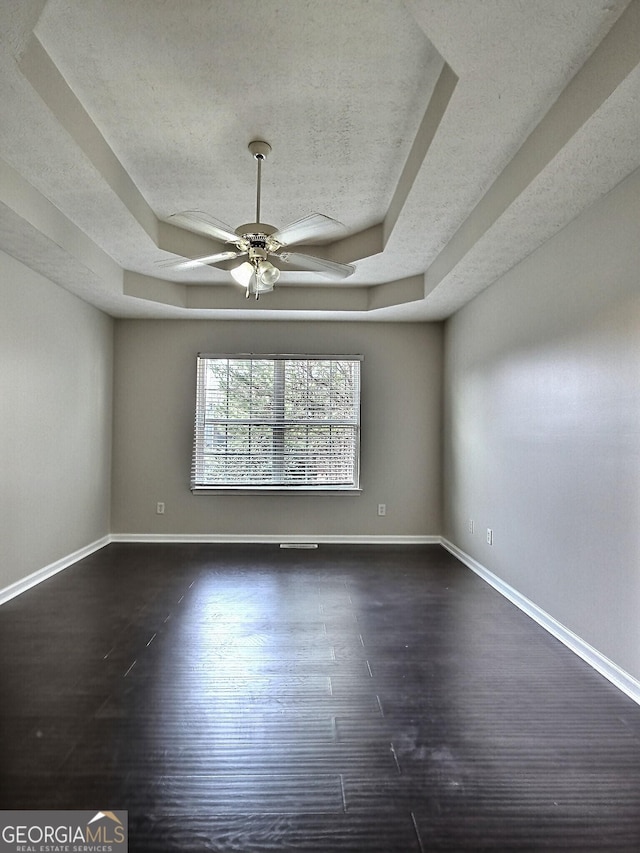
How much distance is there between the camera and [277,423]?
5680 millimetres

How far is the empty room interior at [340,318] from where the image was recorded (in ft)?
5.80

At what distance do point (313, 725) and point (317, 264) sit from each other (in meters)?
2.46

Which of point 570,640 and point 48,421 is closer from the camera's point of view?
point 570,640

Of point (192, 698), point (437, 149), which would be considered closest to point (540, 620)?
point (192, 698)

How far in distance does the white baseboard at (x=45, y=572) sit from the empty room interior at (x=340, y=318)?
0.08 ft

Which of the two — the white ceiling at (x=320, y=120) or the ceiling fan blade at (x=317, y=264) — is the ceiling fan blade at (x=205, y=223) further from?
the white ceiling at (x=320, y=120)

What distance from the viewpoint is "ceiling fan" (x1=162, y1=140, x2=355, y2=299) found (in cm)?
274

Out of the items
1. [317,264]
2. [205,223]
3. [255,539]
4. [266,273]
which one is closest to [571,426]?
[317,264]

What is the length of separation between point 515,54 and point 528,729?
2.60 meters

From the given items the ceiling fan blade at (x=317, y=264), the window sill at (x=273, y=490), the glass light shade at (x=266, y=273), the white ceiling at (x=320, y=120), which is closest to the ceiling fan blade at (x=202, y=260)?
the glass light shade at (x=266, y=273)

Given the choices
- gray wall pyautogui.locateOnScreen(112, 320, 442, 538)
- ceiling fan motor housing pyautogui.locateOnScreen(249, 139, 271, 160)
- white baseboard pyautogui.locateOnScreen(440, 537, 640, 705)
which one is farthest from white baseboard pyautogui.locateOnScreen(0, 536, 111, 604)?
white baseboard pyautogui.locateOnScreen(440, 537, 640, 705)

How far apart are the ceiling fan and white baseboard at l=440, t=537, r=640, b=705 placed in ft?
8.22

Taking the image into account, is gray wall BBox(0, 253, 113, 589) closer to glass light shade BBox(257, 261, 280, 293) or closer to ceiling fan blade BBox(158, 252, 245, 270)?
ceiling fan blade BBox(158, 252, 245, 270)

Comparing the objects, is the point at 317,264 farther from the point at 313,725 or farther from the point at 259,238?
the point at 313,725
